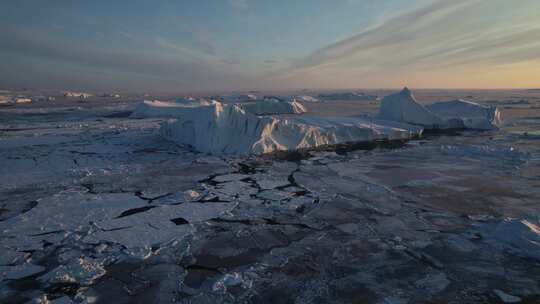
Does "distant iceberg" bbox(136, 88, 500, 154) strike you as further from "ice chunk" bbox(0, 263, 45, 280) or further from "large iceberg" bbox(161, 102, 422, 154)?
"ice chunk" bbox(0, 263, 45, 280)

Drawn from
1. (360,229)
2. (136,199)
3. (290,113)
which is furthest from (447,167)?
(290,113)

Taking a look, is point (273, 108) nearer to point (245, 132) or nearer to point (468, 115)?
point (468, 115)

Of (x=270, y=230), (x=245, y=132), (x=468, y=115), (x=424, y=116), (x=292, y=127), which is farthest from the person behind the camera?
(x=468, y=115)

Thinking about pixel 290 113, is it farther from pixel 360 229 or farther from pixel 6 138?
pixel 360 229

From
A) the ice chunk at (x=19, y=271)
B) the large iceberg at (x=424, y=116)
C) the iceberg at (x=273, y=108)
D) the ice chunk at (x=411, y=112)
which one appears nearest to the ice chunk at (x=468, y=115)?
the large iceberg at (x=424, y=116)

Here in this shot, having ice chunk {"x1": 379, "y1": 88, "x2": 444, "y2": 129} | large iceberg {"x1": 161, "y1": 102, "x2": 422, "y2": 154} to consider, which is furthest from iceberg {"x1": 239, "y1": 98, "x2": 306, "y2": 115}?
large iceberg {"x1": 161, "y1": 102, "x2": 422, "y2": 154}

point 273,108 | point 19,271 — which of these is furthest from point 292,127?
point 273,108

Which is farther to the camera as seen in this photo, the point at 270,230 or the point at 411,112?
the point at 411,112
